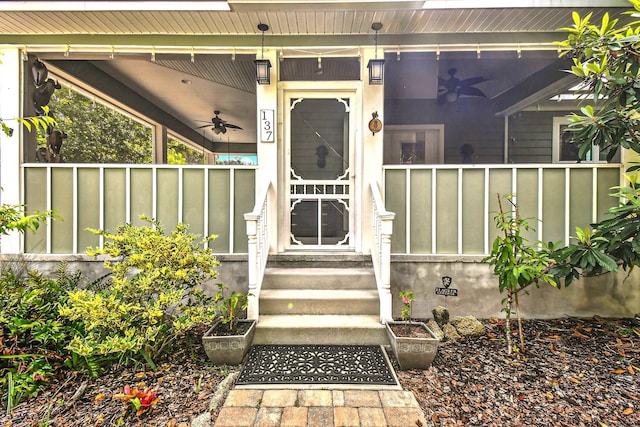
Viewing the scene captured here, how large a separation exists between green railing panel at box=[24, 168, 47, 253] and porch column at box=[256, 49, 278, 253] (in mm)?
2381

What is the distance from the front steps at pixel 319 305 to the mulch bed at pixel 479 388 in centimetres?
50

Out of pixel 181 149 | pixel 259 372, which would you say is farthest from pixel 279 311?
pixel 181 149

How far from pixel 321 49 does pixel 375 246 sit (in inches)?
89.0

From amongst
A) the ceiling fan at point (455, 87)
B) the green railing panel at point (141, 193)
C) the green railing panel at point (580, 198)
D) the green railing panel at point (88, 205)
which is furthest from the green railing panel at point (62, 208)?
the green railing panel at point (580, 198)

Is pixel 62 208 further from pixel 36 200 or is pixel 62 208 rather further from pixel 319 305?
pixel 319 305

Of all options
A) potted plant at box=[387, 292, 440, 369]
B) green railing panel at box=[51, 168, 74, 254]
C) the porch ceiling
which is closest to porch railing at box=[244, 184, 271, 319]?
potted plant at box=[387, 292, 440, 369]

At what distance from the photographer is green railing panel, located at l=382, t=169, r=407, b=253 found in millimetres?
3596

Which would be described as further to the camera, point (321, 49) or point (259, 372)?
point (321, 49)

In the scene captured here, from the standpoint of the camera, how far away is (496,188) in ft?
11.6

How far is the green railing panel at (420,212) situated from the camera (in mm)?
3588

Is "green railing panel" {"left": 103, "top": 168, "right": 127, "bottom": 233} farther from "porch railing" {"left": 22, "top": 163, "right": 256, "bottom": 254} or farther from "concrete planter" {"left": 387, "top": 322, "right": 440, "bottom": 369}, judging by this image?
"concrete planter" {"left": 387, "top": 322, "right": 440, "bottom": 369}

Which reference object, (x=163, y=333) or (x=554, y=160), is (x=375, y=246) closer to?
(x=163, y=333)

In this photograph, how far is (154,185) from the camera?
3605mm

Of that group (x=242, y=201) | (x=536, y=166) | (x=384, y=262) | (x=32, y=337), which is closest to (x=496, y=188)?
(x=536, y=166)
